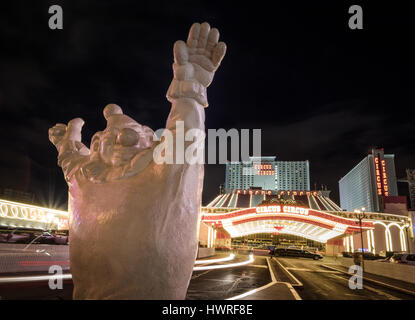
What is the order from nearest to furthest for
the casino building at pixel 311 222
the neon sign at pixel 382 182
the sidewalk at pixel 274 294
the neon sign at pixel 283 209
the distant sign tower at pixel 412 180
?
the sidewalk at pixel 274 294
the neon sign at pixel 283 209
the casino building at pixel 311 222
the distant sign tower at pixel 412 180
the neon sign at pixel 382 182

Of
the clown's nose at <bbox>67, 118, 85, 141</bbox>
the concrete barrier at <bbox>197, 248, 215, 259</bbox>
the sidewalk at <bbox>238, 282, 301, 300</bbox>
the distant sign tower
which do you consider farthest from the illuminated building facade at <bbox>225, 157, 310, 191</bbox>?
the clown's nose at <bbox>67, 118, 85, 141</bbox>

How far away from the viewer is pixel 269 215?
26938 millimetres

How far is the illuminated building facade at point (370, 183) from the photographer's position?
53.0m

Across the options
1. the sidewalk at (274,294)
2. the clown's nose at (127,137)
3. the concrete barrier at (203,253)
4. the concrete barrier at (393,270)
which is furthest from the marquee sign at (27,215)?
the concrete barrier at (393,270)

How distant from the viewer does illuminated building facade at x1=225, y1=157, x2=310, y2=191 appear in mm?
93688

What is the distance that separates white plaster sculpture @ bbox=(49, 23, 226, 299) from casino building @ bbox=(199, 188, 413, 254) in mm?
25568

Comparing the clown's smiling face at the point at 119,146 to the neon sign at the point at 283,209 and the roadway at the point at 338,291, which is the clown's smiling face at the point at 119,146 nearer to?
the roadway at the point at 338,291

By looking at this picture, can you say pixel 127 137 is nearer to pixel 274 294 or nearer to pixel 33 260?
pixel 274 294

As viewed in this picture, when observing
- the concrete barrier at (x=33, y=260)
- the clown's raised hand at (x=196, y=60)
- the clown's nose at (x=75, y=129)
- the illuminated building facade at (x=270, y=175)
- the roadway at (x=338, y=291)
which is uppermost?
the illuminated building facade at (x=270, y=175)

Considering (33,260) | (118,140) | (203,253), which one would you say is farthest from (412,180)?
(118,140)

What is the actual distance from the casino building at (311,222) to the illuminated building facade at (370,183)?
17193 millimetres

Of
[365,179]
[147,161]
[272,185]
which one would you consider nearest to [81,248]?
[147,161]

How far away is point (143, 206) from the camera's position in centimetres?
226
